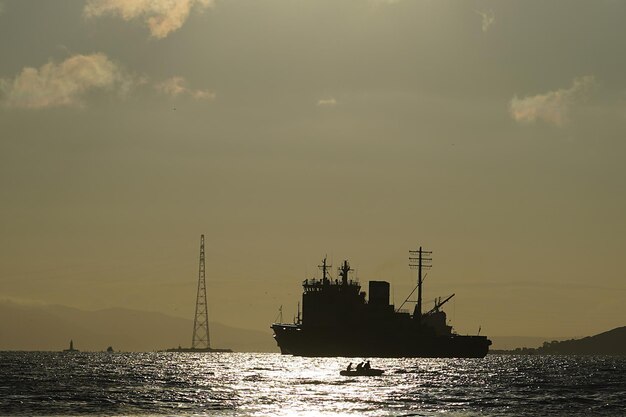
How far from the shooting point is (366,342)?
549 feet

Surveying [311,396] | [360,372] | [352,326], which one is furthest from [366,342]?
[311,396]

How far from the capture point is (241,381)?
98.8 metres

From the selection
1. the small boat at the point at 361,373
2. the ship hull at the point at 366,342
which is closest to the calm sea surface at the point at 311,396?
the small boat at the point at 361,373

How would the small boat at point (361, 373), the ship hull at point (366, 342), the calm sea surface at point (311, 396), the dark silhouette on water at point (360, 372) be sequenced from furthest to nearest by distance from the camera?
the ship hull at point (366, 342) < the dark silhouette on water at point (360, 372) < the small boat at point (361, 373) < the calm sea surface at point (311, 396)

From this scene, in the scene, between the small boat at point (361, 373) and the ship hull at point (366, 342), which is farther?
the ship hull at point (366, 342)

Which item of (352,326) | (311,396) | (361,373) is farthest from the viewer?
(352,326)

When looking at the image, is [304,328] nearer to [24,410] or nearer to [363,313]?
[363,313]

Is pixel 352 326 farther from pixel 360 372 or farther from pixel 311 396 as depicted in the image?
pixel 311 396

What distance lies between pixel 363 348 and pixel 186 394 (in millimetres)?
91148

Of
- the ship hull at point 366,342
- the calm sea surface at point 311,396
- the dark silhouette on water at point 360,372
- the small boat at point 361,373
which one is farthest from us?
the ship hull at point 366,342

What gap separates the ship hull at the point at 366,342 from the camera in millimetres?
166625

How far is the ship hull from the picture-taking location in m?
167

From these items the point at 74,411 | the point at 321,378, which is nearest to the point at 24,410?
the point at 74,411

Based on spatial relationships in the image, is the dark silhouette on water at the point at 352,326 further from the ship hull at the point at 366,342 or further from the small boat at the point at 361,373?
the small boat at the point at 361,373
